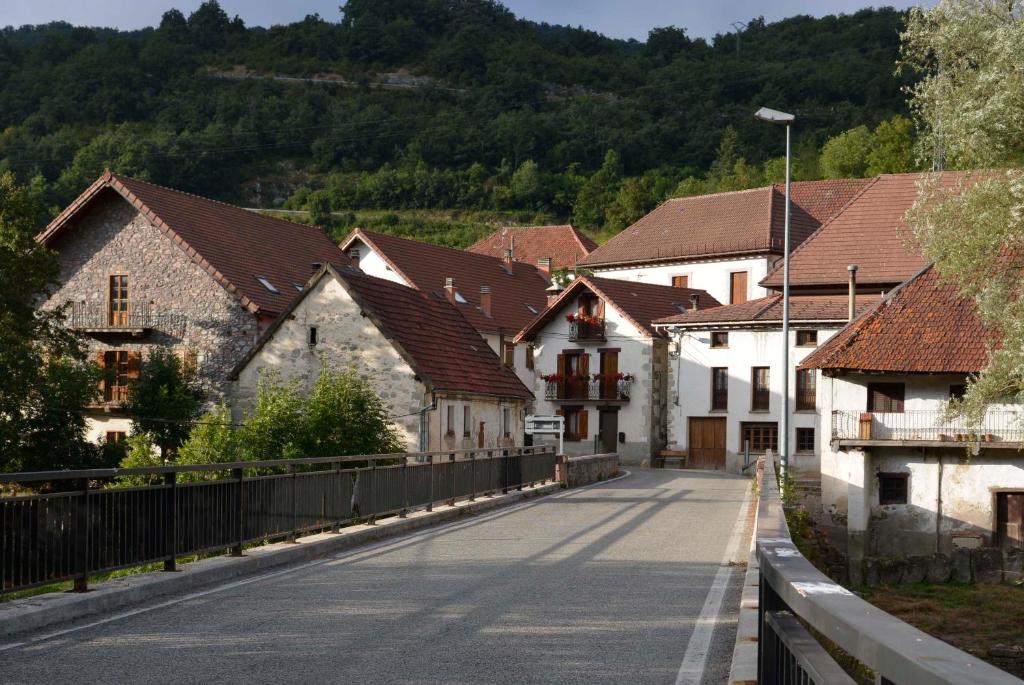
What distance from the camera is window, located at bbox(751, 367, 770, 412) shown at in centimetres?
5631

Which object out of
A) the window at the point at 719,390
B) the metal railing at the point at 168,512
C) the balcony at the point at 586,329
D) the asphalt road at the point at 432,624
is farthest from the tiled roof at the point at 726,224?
the asphalt road at the point at 432,624

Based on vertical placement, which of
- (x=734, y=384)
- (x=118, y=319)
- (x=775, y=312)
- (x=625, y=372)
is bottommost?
(x=734, y=384)

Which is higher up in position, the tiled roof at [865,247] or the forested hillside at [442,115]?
the forested hillside at [442,115]

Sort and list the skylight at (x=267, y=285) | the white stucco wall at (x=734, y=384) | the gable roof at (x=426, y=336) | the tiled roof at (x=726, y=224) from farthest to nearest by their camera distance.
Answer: the tiled roof at (x=726, y=224), the white stucco wall at (x=734, y=384), the skylight at (x=267, y=285), the gable roof at (x=426, y=336)

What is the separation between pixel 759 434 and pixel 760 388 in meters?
2.06

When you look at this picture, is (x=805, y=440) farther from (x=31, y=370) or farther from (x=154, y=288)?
(x=31, y=370)

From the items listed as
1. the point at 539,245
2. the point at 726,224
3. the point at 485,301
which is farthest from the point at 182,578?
the point at 539,245

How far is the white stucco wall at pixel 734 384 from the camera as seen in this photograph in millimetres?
54531

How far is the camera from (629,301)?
6209cm

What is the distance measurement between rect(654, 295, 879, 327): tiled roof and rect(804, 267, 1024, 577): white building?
10830 mm

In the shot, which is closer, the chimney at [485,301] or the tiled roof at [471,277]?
the tiled roof at [471,277]

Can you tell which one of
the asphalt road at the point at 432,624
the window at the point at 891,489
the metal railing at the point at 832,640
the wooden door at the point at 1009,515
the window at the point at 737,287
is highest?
the window at the point at 737,287

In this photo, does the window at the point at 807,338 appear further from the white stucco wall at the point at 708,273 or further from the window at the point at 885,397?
the window at the point at 885,397

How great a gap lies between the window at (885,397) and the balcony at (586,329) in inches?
875
